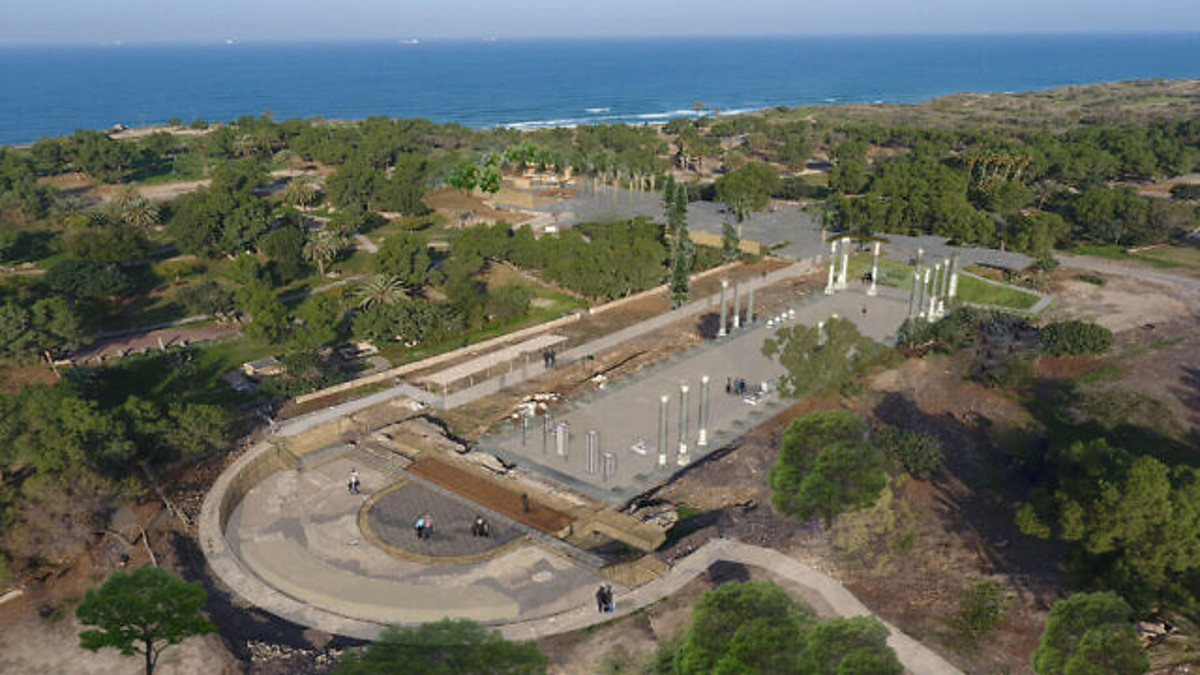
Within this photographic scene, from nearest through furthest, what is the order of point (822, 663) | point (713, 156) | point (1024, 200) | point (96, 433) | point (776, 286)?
point (822, 663) → point (96, 433) → point (776, 286) → point (1024, 200) → point (713, 156)

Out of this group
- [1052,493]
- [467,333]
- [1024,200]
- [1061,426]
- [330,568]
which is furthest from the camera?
[1024,200]

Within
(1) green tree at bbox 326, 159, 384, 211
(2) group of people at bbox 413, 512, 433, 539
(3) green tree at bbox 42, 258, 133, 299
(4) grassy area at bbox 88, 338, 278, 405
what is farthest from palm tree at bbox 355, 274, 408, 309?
(1) green tree at bbox 326, 159, 384, 211

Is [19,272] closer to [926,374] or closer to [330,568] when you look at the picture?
[330,568]

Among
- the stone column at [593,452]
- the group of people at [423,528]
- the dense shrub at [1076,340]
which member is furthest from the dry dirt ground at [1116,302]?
the group of people at [423,528]

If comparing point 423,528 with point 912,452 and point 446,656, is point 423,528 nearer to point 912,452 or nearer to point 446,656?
point 446,656

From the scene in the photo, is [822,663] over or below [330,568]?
over

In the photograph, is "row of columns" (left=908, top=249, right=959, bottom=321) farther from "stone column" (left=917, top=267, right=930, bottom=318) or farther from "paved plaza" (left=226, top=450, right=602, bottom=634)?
"paved plaza" (left=226, top=450, right=602, bottom=634)

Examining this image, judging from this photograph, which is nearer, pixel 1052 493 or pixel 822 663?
pixel 822 663

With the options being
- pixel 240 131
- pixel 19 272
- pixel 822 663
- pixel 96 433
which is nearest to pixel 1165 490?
pixel 822 663

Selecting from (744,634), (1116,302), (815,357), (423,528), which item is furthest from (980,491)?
(1116,302)
